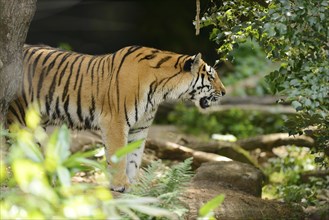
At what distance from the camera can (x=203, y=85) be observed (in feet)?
23.2

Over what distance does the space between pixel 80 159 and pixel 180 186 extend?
1865 mm

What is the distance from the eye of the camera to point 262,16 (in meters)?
5.45

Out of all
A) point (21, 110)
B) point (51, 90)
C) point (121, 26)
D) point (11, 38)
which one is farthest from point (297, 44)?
Answer: point (121, 26)

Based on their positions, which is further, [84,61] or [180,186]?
[84,61]

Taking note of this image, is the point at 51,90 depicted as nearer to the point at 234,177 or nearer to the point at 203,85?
the point at 203,85

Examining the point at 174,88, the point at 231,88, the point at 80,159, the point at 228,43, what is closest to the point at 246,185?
the point at 174,88

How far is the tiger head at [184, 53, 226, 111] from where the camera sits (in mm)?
6969

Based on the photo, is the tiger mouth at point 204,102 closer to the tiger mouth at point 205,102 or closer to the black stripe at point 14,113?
the tiger mouth at point 205,102

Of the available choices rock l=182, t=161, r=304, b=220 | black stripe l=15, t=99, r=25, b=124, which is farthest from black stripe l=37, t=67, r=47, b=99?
rock l=182, t=161, r=304, b=220

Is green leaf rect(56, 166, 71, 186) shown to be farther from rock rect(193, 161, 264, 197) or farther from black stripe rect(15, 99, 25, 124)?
rock rect(193, 161, 264, 197)

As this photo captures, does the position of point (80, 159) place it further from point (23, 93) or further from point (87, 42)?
point (87, 42)

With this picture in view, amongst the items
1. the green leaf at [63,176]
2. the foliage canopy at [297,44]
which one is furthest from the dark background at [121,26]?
the green leaf at [63,176]

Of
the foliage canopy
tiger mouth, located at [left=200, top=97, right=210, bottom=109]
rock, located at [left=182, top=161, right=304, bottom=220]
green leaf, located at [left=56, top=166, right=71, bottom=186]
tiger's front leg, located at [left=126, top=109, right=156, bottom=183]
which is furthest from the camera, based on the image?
tiger mouth, located at [left=200, top=97, right=210, bottom=109]

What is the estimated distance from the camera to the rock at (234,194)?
245 inches
